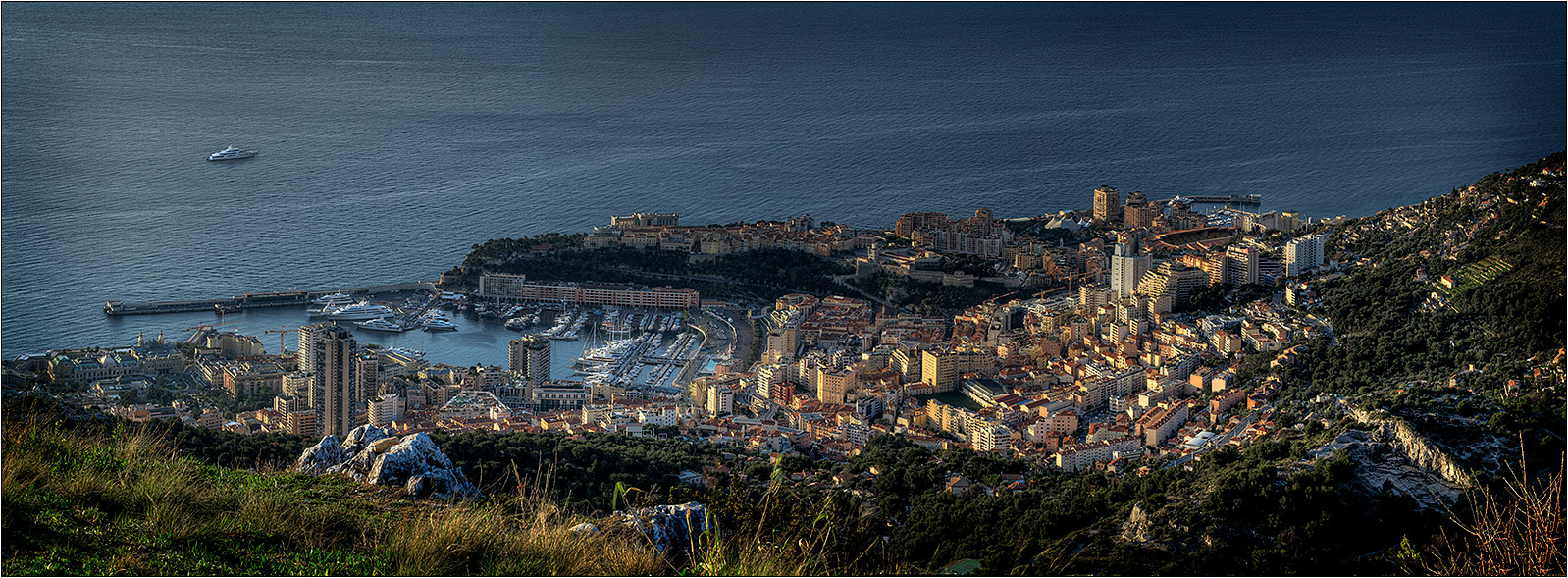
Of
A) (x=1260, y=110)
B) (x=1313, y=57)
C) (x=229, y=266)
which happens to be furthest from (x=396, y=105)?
(x=1313, y=57)

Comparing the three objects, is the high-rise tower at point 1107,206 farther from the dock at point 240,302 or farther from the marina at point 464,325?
the dock at point 240,302

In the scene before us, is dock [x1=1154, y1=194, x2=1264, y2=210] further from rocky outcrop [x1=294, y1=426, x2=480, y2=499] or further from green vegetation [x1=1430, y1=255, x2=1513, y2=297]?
rocky outcrop [x1=294, y1=426, x2=480, y2=499]

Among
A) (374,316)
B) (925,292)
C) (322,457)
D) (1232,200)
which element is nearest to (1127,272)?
(925,292)

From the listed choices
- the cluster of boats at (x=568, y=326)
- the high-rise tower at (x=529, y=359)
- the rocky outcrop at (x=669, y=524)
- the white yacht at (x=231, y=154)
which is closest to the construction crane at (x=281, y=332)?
the high-rise tower at (x=529, y=359)

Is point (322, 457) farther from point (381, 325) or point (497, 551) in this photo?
point (381, 325)

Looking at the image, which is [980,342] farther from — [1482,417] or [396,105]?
[396,105]

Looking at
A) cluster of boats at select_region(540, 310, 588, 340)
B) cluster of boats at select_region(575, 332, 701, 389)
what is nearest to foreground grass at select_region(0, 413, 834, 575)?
cluster of boats at select_region(575, 332, 701, 389)

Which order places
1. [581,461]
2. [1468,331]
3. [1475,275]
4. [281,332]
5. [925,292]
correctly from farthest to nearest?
[925,292]
[281,332]
[1475,275]
[1468,331]
[581,461]
